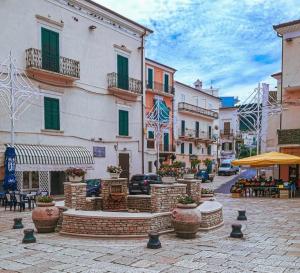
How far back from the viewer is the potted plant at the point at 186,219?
8.88 m

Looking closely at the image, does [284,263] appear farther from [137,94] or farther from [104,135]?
[137,94]

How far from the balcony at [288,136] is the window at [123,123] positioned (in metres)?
10.2

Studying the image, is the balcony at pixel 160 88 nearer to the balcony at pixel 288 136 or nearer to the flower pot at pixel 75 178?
the balcony at pixel 288 136

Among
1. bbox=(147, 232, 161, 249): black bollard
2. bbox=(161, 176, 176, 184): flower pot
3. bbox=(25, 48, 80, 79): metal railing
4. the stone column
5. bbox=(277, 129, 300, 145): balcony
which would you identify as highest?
bbox=(25, 48, 80, 79): metal railing

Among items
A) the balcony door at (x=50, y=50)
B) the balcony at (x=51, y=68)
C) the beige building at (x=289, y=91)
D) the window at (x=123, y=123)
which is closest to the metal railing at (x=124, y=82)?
the window at (x=123, y=123)

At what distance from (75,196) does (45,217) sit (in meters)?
1.35

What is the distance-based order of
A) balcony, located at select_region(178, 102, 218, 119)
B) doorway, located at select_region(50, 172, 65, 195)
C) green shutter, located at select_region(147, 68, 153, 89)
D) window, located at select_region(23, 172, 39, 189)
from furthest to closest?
balcony, located at select_region(178, 102, 218, 119) < green shutter, located at select_region(147, 68, 153, 89) < doorway, located at select_region(50, 172, 65, 195) < window, located at select_region(23, 172, 39, 189)

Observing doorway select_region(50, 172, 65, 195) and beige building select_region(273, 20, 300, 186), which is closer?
doorway select_region(50, 172, 65, 195)

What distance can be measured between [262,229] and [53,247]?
6.00 m

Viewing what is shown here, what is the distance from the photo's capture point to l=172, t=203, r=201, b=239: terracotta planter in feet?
29.1

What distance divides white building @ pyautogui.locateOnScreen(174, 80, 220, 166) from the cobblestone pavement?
29977mm

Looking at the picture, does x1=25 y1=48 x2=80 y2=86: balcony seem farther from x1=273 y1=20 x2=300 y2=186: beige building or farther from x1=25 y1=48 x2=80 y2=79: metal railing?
x1=273 y1=20 x2=300 y2=186: beige building

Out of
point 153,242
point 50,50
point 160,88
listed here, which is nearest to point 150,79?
point 160,88

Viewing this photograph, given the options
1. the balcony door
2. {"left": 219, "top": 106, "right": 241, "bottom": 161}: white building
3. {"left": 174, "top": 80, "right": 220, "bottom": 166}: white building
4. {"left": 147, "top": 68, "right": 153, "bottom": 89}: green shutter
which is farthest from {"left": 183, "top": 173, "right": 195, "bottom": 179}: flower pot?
{"left": 219, "top": 106, "right": 241, "bottom": 161}: white building
